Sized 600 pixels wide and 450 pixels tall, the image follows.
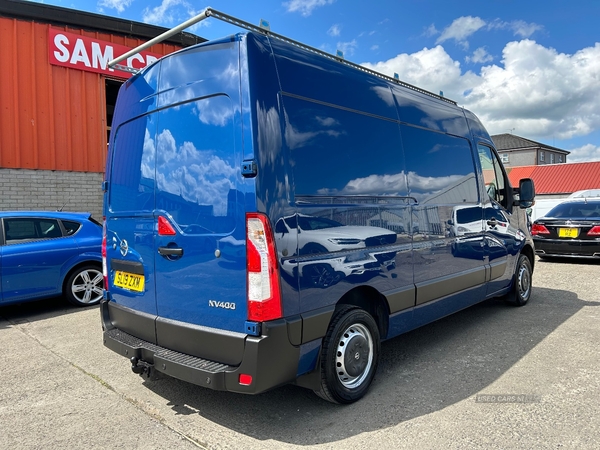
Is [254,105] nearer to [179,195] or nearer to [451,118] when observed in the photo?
[179,195]

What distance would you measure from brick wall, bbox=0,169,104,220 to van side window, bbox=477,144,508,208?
883 cm

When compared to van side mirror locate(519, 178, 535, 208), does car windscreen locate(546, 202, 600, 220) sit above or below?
below

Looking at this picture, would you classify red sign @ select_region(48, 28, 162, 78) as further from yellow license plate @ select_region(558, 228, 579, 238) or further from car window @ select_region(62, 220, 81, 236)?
yellow license plate @ select_region(558, 228, 579, 238)

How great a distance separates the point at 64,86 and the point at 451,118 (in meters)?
9.05

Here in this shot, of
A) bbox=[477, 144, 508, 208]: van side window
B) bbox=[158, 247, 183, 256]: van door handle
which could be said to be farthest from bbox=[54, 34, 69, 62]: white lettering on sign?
bbox=[477, 144, 508, 208]: van side window

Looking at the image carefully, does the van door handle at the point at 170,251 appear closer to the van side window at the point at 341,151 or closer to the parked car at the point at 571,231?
the van side window at the point at 341,151

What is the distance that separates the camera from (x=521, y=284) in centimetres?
627

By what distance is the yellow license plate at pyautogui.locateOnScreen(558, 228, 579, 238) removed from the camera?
10.1m

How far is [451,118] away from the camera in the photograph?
4.86 meters

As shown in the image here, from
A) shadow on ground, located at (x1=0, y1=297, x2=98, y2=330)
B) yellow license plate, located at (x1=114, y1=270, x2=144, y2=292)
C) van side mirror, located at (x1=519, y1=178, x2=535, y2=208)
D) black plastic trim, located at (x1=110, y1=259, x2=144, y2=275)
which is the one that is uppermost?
van side mirror, located at (x1=519, y1=178, x2=535, y2=208)

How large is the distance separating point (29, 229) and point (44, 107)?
15.9 feet

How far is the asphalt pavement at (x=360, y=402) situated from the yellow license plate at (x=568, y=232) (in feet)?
18.8

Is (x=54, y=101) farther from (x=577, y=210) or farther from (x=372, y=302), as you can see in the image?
(x=577, y=210)

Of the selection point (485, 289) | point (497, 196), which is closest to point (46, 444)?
point (485, 289)
